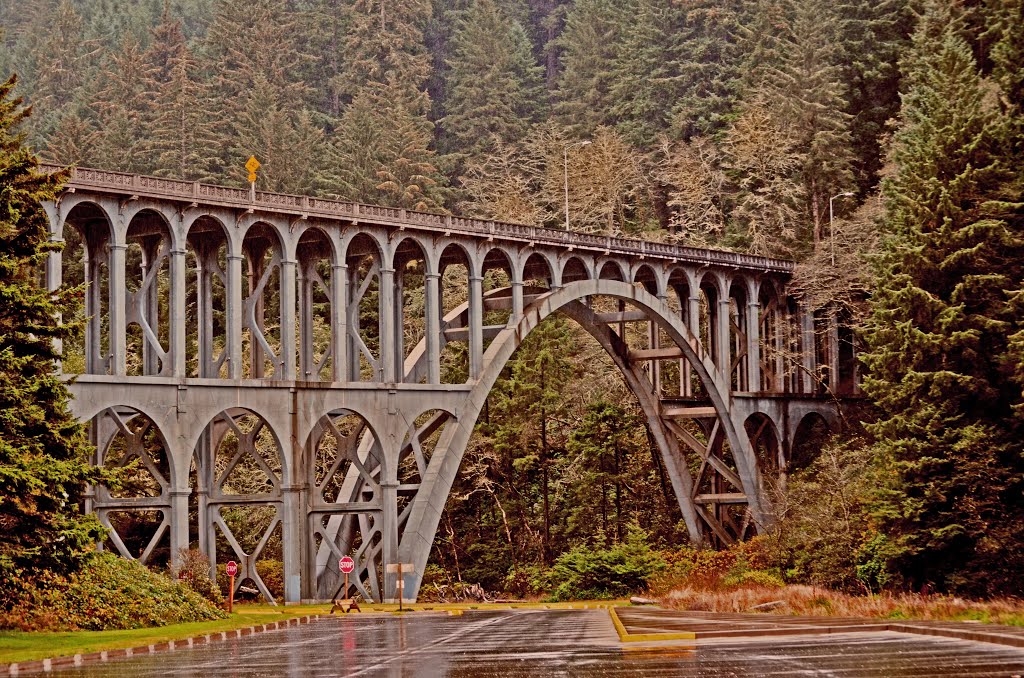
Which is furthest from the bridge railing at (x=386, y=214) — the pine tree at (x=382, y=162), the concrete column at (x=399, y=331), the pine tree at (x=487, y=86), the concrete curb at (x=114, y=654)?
the pine tree at (x=487, y=86)

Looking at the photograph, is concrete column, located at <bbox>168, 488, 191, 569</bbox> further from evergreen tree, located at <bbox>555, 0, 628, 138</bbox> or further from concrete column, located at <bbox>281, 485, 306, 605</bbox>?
evergreen tree, located at <bbox>555, 0, 628, 138</bbox>

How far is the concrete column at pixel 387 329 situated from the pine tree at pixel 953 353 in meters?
16.3

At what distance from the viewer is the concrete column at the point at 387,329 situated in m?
53.7

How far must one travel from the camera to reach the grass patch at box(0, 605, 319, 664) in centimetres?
2894

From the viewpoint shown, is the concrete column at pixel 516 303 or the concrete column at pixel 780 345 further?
the concrete column at pixel 780 345

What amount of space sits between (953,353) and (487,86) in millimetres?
80207

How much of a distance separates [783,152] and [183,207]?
4892cm

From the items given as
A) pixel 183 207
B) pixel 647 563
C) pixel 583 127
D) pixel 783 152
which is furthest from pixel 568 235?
pixel 583 127

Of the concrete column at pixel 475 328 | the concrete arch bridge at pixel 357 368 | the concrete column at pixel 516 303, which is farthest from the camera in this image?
the concrete column at pixel 516 303

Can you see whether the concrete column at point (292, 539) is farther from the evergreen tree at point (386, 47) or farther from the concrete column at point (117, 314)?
the evergreen tree at point (386, 47)

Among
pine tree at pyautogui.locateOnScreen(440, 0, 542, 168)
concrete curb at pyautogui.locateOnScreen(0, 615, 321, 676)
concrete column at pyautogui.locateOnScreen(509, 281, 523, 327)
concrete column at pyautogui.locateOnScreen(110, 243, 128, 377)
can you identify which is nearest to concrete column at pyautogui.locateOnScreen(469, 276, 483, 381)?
concrete column at pyautogui.locateOnScreen(509, 281, 523, 327)

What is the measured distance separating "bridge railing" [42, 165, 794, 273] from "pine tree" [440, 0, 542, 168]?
4774cm

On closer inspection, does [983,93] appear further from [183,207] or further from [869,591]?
[183,207]

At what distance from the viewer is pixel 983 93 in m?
55.8
